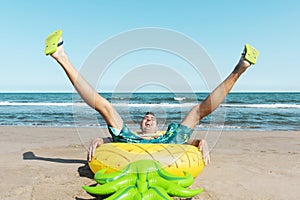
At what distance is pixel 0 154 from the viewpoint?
6215 millimetres

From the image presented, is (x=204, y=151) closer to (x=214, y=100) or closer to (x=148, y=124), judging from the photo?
(x=214, y=100)

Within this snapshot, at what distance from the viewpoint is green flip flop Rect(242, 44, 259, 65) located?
413 cm

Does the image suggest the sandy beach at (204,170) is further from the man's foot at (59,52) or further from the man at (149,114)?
the man's foot at (59,52)

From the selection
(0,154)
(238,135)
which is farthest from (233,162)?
(0,154)

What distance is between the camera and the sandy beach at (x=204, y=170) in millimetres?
3830

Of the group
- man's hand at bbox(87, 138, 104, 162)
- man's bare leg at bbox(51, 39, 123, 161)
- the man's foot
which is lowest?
man's hand at bbox(87, 138, 104, 162)

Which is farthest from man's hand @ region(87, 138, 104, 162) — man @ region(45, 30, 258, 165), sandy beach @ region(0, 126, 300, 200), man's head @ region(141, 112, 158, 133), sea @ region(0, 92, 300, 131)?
man's head @ region(141, 112, 158, 133)

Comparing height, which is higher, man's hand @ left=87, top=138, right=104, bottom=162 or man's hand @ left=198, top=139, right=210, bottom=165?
man's hand @ left=198, top=139, right=210, bottom=165

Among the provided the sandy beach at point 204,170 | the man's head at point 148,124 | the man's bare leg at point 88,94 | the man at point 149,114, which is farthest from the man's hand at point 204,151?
the man's bare leg at point 88,94

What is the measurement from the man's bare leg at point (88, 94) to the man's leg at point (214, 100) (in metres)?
1.10

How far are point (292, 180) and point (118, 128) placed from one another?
2633mm

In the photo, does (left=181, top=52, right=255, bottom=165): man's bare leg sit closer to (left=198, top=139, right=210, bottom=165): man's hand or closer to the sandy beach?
(left=198, top=139, right=210, bottom=165): man's hand

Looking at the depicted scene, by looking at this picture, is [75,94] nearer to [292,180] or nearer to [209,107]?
[209,107]

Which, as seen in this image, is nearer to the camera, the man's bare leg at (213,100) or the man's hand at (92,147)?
the man's hand at (92,147)
